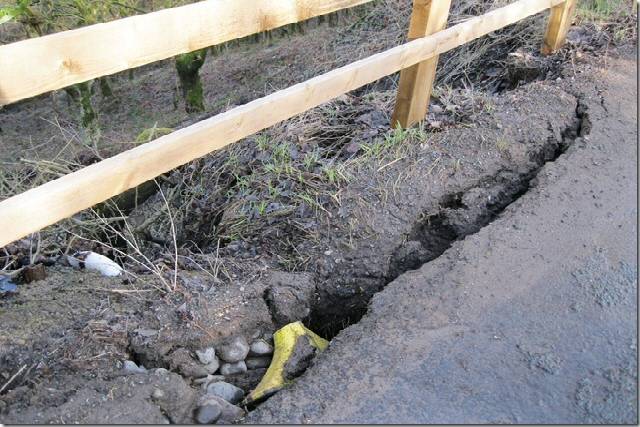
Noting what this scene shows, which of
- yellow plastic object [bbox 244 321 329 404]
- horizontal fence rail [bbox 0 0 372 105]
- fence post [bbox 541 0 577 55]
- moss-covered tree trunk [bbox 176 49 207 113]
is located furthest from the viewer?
moss-covered tree trunk [bbox 176 49 207 113]

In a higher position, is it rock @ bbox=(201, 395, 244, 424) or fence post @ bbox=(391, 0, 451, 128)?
fence post @ bbox=(391, 0, 451, 128)

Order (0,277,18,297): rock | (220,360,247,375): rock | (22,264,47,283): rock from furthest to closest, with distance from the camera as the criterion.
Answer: (22,264,47,283): rock, (0,277,18,297): rock, (220,360,247,375): rock

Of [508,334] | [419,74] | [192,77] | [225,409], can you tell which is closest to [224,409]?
[225,409]

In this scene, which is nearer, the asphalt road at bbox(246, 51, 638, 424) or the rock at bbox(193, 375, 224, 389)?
the asphalt road at bbox(246, 51, 638, 424)

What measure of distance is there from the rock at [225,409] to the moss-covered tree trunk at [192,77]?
6.39 m

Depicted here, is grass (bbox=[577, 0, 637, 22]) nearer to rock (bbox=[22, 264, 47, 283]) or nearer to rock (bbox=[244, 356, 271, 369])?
rock (bbox=[244, 356, 271, 369])

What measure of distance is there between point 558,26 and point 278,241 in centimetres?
336

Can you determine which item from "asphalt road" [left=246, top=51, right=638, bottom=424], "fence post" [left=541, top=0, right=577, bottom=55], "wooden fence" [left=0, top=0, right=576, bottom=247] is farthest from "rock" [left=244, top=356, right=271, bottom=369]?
"fence post" [left=541, top=0, right=577, bottom=55]

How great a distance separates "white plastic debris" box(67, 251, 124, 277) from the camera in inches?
138

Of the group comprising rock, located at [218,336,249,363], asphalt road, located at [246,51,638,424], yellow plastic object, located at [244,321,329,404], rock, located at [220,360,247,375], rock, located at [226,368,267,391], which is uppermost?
asphalt road, located at [246,51,638,424]

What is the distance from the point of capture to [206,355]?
2877 mm

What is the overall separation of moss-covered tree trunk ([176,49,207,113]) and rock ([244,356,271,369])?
602 cm

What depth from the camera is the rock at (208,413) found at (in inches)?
98.1

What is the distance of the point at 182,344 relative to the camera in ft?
9.57
